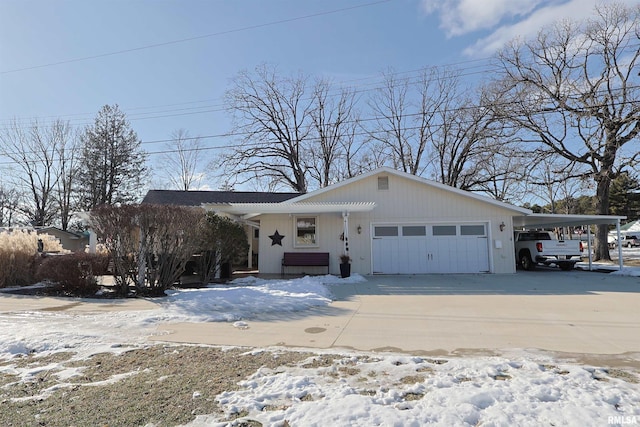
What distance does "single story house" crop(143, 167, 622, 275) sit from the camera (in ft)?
47.9

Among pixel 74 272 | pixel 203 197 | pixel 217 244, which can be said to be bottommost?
pixel 74 272

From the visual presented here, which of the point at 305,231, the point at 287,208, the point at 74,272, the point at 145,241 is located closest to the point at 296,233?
the point at 305,231

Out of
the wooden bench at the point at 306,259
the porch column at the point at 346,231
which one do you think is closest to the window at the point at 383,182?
the porch column at the point at 346,231

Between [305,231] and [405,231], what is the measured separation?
403 cm

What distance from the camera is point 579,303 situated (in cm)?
821

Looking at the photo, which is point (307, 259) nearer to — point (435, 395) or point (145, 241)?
point (145, 241)

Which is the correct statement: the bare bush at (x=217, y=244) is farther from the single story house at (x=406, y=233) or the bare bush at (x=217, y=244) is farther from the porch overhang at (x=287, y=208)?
the single story house at (x=406, y=233)

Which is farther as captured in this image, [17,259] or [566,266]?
[566,266]

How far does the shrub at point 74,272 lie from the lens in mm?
9922

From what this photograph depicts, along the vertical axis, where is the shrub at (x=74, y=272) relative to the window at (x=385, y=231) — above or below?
below

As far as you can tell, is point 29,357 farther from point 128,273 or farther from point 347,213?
point 347,213

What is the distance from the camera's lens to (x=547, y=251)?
15.9 meters

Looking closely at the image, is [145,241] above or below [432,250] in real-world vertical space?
above

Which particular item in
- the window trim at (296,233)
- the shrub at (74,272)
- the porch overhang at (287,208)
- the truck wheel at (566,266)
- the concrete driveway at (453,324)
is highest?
the porch overhang at (287,208)
